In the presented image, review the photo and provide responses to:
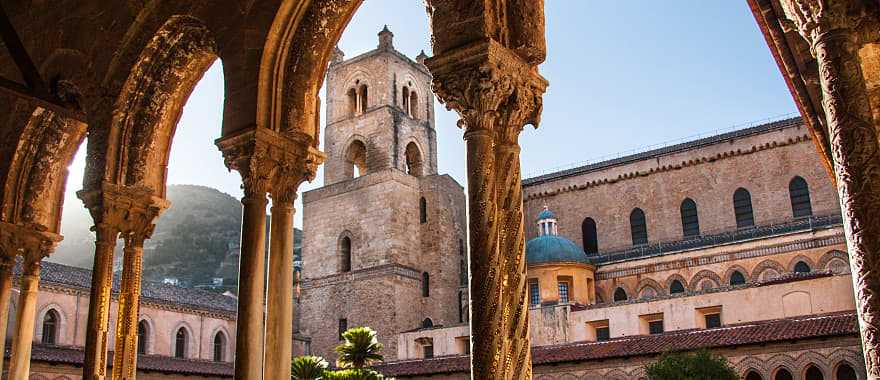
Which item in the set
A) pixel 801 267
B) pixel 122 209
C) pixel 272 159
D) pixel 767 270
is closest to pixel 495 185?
pixel 272 159

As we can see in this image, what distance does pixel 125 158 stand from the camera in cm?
941

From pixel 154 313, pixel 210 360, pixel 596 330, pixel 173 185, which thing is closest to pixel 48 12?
pixel 596 330

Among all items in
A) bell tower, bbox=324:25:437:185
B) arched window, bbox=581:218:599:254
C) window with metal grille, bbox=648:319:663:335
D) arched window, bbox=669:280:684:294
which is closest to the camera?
window with metal grille, bbox=648:319:663:335

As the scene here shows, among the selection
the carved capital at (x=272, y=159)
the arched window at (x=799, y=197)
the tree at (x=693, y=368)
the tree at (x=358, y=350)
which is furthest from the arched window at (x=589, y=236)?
the carved capital at (x=272, y=159)

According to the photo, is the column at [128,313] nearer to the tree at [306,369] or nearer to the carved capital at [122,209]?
the carved capital at [122,209]

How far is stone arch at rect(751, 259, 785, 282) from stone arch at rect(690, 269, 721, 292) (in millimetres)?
1228

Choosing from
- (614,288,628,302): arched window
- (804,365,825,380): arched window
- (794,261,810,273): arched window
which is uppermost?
(794,261,810,273): arched window

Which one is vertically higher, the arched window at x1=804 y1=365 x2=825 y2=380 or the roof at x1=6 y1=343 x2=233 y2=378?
the roof at x1=6 y1=343 x2=233 y2=378

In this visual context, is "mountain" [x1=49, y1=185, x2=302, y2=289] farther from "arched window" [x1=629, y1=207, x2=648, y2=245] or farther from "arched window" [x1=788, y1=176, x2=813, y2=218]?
"arched window" [x1=788, y1=176, x2=813, y2=218]

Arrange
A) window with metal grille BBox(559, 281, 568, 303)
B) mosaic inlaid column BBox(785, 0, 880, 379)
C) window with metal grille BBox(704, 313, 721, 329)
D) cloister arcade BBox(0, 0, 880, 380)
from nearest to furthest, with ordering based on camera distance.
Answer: mosaic inlaid column BBox(785, 0, 880, 379)
cloister arcade BBox(0, 0, 880, 380)
window with metal grille BBox(704, 313, 721, 329)
window with metal grille BBox(559, 281, 568, 303)

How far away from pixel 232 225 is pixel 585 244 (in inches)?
2156

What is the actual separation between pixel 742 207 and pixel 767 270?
4.11 metres

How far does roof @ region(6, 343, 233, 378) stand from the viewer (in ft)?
80.1

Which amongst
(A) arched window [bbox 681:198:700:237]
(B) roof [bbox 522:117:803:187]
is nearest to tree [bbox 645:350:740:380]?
(A) arched window [bbox 681:198:700:237]
